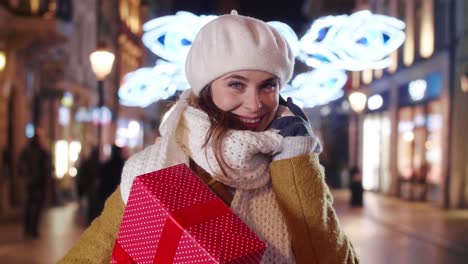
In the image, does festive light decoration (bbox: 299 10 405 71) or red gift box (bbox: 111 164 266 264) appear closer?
red gift box (bbox: 111 164 266 264)

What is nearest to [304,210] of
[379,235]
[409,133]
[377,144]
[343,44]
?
[343,44]

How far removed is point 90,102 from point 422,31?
1325 centimetres

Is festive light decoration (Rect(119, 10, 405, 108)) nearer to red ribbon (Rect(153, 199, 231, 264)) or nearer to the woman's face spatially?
the woman's face

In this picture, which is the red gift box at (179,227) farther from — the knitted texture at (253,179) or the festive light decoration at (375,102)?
the festive light decoration at (375,102)

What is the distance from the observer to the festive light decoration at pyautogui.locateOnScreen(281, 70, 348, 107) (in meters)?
2.85

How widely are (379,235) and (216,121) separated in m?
12.6

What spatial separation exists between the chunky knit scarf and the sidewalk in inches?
349

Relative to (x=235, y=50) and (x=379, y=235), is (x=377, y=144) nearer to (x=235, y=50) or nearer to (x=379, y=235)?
(x=379, y=235)

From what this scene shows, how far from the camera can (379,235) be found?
45.1 feet

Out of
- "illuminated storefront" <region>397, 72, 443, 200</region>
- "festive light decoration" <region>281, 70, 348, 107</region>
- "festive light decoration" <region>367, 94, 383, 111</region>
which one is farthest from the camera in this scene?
"festive light decoration" <region>367, 94, 383, 111</region>

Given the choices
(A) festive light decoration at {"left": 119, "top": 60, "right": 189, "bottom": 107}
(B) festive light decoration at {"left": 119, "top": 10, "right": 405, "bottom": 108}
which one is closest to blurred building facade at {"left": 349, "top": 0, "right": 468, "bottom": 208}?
(B) festive light decoration at {"left": 119, "top": 10, "right": 405, "bottom": 108}

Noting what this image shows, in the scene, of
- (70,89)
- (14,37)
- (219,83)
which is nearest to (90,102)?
(70,89)

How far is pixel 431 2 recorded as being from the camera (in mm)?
23031

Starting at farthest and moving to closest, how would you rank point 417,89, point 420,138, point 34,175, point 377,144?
point 377,144 → point 417,89 → point 420,138 → point 34,175
